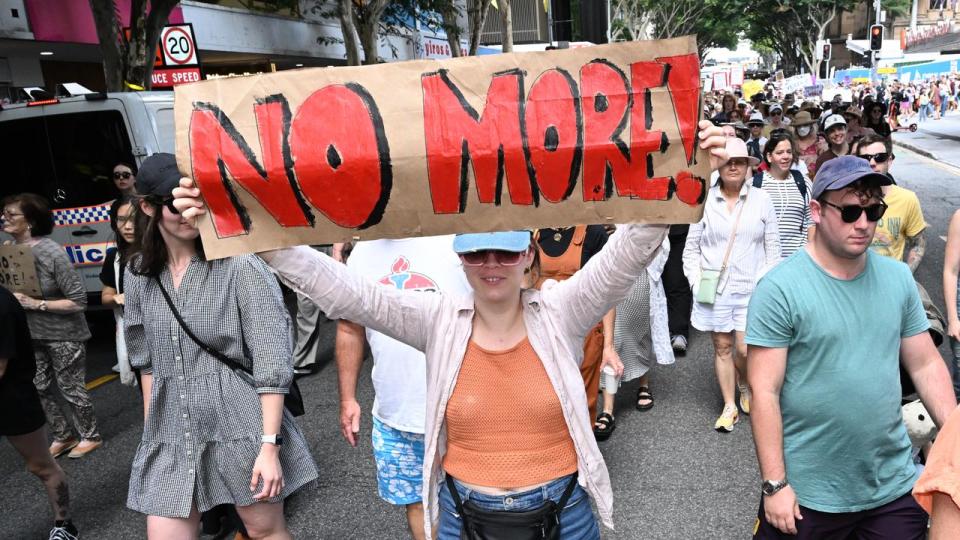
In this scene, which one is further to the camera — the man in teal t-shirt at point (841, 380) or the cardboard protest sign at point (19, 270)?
the cardboard protest sign at point (19, 270)

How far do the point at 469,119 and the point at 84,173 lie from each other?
722 cm

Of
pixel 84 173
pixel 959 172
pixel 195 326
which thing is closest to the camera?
pixel 195 326

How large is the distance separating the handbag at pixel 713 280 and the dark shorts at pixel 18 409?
3.98 metres

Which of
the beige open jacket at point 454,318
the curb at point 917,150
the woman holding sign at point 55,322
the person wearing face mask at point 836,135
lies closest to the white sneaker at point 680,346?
the person wearing face mask at point 836,135

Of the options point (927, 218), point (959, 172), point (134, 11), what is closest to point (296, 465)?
point (134, 11)

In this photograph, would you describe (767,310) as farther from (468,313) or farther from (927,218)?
(927,218)

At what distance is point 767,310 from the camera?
8.52 ft

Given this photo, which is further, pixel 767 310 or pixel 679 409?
pixel 679 409

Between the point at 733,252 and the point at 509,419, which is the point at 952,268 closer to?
the point at 733,252

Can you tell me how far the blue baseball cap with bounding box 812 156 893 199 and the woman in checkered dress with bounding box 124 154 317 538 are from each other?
1.98 meters

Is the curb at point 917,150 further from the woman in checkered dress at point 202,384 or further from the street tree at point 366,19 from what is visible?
the woman in checkered dress at point 202,384

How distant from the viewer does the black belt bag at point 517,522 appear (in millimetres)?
2332

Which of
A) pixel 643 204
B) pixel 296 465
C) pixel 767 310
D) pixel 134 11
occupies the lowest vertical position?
pixel 296 465

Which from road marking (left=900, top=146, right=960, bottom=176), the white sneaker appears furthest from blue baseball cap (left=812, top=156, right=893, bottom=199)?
road marking (left=900, top=146, right=960, bottom=176)
